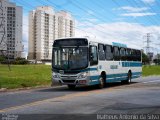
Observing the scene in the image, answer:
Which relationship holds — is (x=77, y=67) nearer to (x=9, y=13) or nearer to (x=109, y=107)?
(x=109, y=107)

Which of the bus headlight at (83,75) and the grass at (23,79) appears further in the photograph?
the grass at (23,79)

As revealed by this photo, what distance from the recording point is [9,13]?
61531mm

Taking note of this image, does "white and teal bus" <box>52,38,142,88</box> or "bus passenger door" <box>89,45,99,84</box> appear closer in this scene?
"white and teal bus" <box>52,38,142,88</box>

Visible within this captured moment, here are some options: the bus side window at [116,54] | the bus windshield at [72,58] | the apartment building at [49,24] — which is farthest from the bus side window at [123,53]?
the apartment building at [49,24]

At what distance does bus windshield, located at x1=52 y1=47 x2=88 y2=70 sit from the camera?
Result: 22859 mm

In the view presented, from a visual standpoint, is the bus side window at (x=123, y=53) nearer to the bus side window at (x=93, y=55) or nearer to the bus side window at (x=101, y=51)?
the bus side window at (x=101, y=51)

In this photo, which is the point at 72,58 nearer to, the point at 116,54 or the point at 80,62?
the point at 80,62

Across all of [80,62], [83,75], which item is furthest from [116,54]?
[83,75]

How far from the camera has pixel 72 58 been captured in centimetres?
2297

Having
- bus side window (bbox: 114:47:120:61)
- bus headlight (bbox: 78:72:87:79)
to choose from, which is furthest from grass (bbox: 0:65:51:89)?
bus side window (bbox: 114:47:120:61)

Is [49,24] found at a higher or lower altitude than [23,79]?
higher

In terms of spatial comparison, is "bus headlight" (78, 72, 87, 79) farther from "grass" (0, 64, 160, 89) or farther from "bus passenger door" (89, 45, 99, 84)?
"grass" (0, 64, 160, 89)

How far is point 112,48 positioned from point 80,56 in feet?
15.8

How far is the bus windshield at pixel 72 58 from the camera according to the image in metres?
22.9
